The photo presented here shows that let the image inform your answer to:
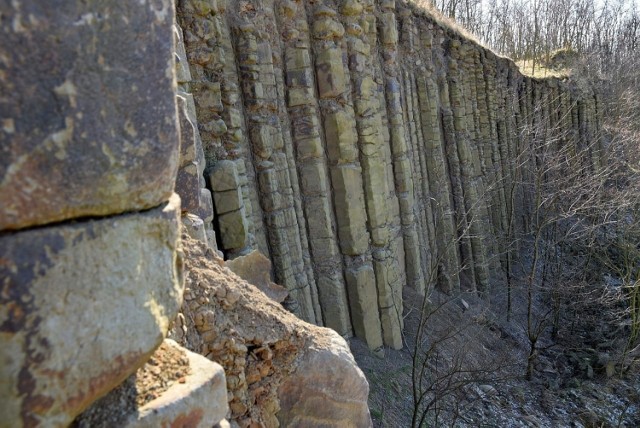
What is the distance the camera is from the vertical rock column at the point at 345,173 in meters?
7.35

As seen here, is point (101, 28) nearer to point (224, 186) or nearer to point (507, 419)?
point (224, 186)

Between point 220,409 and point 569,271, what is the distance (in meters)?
14.7

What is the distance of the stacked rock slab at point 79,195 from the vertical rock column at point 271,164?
498 cm

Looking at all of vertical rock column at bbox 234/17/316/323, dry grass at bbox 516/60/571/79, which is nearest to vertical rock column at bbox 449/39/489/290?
vertical rock column at bbox 234/17/316/323

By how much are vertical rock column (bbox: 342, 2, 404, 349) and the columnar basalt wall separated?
20 mm

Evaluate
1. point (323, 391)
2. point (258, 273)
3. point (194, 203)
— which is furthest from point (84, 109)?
point (258, 273)

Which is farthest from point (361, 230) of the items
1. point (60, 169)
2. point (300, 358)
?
point (60, 169)

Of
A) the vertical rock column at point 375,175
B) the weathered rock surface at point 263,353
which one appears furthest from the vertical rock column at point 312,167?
the weathered rock surface at point 263,353

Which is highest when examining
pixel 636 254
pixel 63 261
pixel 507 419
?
pixel 63 261

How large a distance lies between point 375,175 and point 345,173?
25.0 inches

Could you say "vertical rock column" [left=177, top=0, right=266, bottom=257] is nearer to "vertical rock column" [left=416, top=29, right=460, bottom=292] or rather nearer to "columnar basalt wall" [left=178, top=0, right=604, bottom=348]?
"columnar basalt wall" [left=178, top=0, right=604, bottom=348]

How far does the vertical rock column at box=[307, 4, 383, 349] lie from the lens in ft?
24.1

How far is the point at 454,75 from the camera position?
12789 millimetres

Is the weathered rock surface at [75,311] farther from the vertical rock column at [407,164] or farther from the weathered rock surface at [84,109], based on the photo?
the vertical rock column at [407,164]
